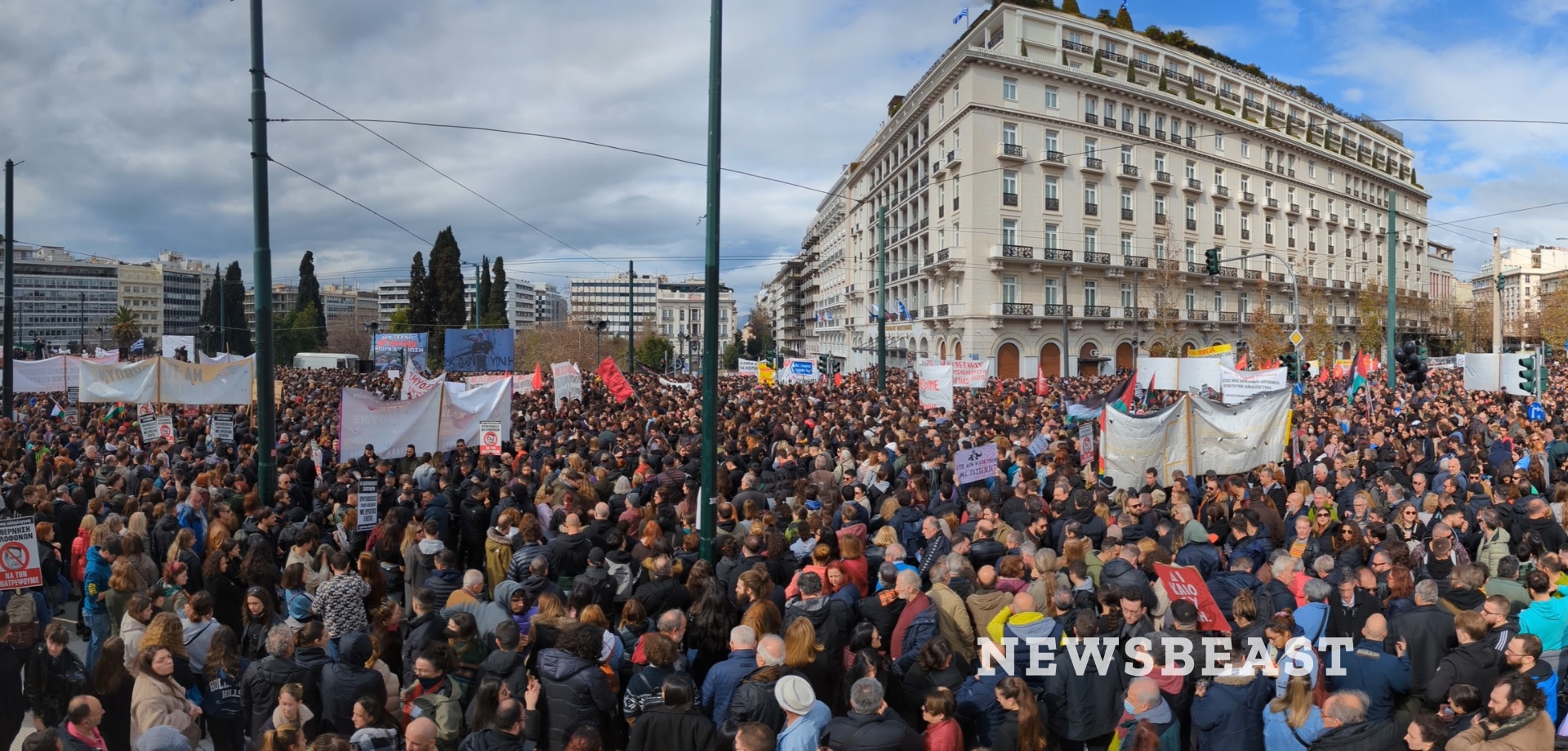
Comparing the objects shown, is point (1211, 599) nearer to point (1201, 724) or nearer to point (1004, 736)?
point (1201, 724)

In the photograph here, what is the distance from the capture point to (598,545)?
7.95 metres

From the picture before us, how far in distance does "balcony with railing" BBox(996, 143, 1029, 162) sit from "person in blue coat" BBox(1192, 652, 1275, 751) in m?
45.4

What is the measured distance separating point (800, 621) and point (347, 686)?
2.65 metres

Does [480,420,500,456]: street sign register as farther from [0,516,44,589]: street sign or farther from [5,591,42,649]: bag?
[5,591,42,649]: bag

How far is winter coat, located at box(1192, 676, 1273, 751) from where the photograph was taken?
16.2 ft

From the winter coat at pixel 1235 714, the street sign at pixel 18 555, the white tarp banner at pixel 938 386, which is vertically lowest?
the winter coat at pixel 1235 714

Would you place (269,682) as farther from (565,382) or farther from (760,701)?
(565,382)

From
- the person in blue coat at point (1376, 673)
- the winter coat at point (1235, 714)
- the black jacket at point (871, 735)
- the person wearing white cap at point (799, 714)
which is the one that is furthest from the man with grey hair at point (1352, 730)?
the person wearing white cap at point (799, 714)

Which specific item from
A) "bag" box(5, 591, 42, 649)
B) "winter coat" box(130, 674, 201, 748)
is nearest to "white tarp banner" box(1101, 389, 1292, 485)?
"winter coat" box(130, 674, 201, 748)

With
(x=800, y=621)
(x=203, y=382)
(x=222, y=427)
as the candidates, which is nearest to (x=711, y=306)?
(x=800, y=621)

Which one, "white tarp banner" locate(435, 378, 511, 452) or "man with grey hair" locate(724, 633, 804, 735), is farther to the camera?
"white tarp banner" locate(435, 378, 511, 452)

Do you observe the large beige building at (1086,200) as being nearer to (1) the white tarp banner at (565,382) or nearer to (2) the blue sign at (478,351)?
(2) the blue sign at (478,351)

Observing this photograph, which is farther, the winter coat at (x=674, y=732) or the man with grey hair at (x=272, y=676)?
the man with grey hair at (x=272, y=676)

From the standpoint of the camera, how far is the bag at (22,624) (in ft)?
18.9
